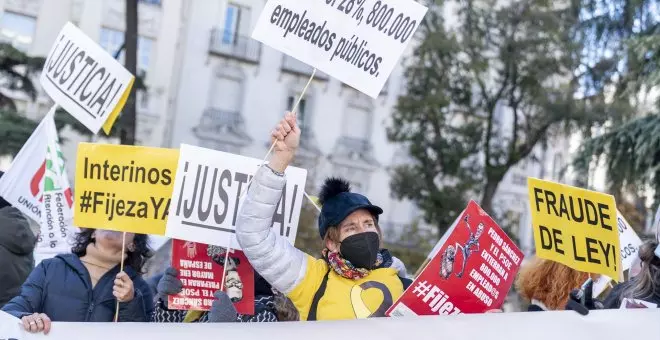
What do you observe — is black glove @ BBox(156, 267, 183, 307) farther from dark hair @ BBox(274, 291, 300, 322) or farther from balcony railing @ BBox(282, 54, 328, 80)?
balcony railing @ BBox(282, 54, 328, 80)

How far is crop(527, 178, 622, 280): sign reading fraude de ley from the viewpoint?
384 centimetres

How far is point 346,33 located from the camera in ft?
13.0

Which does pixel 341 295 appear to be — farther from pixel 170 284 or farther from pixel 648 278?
pixel 648 278

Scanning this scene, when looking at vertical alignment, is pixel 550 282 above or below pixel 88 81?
below

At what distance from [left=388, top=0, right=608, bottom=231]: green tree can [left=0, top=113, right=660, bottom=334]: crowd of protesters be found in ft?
63.3

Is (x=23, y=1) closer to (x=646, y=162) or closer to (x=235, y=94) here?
(x=235, y=94)

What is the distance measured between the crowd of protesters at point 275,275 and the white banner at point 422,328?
0.27ft

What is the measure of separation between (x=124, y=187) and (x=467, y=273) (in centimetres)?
151

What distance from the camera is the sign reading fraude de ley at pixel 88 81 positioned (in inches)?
211

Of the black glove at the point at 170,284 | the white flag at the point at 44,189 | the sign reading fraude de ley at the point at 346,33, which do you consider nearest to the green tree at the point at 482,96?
the white flag at the point at 44,189

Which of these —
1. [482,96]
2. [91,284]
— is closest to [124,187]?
[91,284]

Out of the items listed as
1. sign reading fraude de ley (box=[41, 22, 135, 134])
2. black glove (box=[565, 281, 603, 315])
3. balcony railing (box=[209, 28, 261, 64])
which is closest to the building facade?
balcony railing (box=[209, 28, 261, 64])

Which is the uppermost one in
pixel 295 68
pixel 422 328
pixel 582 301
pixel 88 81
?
pixel 295 68

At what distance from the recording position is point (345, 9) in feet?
13.0
